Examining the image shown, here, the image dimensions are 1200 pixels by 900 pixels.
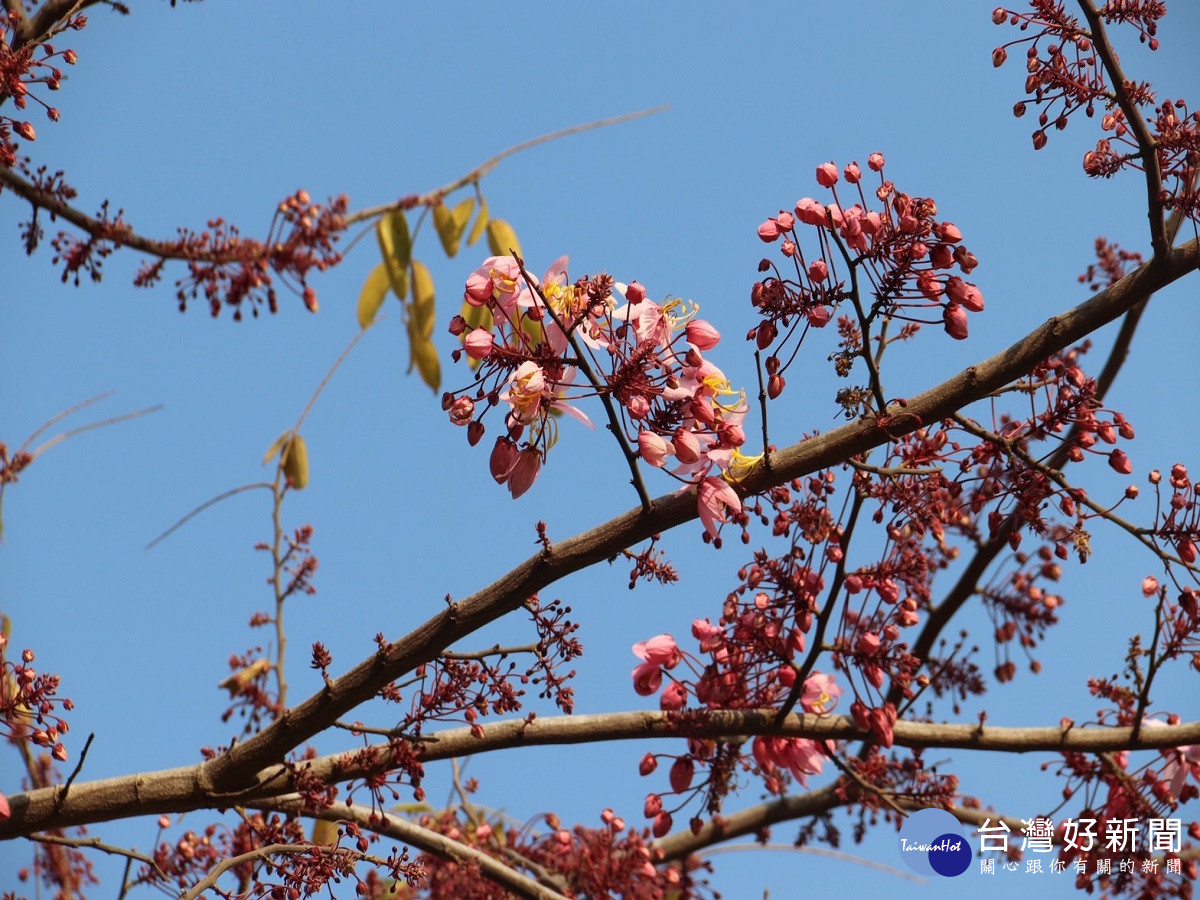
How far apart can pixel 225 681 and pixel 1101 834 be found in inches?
116

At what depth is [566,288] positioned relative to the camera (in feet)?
8.39

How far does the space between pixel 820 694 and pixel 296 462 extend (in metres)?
2.43

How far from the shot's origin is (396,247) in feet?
14.5

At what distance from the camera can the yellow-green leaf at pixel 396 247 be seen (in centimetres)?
438

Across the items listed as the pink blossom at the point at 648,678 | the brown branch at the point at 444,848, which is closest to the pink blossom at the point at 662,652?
the pink blossom at the point at 648,678

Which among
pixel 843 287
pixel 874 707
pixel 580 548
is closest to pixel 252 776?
pixel 580 548

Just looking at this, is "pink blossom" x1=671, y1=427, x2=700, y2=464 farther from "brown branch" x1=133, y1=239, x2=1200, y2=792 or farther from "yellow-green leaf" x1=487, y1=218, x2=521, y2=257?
"yellow-green leaf" x1=487, y1=218, x2=521, y2=257

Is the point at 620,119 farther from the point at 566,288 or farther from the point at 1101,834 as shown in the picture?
the point at 1101,834

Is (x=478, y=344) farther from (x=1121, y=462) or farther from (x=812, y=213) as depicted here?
(x=1121, y=462)

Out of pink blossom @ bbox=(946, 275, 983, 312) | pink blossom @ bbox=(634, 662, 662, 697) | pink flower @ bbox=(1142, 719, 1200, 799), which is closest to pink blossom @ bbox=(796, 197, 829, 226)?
pink blossom @ bbox=(946, 275, 983, 312)

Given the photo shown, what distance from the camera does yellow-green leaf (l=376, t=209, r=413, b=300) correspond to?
14.4 feet

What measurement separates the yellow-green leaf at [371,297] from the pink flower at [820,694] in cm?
228

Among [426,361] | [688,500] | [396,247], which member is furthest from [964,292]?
[396,247]

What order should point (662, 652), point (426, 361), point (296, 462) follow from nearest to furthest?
point (662, 652) → point (426, 361) → point (296, 462)
